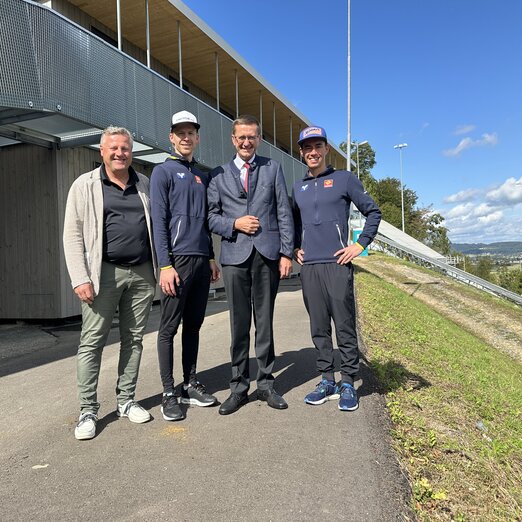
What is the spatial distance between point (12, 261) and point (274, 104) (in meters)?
12.7

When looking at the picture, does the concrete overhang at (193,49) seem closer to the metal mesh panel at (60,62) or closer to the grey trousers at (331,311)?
the metal mesh panel at (60,62)

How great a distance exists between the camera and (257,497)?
2355 millimetres

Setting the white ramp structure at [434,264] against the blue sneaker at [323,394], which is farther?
the white ramp structure at [434,264]

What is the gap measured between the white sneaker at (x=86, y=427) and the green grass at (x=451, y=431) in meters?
2.16

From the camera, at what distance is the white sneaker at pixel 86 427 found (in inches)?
124

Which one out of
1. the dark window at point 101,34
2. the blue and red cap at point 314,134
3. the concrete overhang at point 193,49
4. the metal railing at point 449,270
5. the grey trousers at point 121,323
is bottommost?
the metal railing at point 449,270

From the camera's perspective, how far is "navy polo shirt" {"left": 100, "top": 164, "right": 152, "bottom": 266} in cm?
330

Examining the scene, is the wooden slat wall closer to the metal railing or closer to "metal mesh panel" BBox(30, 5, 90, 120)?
"metal mesh panel" BBox(30, 5, 90, 120)

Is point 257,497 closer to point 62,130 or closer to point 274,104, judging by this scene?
point 62,130

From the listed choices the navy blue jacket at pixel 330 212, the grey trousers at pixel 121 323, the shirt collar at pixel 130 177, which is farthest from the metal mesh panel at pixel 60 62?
the navy blue jacket at pixel 330 212

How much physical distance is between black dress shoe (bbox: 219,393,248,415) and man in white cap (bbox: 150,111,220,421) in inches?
7.7

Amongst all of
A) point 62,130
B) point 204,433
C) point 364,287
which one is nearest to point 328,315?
point 204,433

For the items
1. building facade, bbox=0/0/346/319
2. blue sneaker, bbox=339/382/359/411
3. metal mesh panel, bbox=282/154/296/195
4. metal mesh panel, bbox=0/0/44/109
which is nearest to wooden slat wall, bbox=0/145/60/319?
building facade, bbox=0/0/346/319

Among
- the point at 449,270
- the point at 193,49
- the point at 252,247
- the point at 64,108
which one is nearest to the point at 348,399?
the point at 252,247
